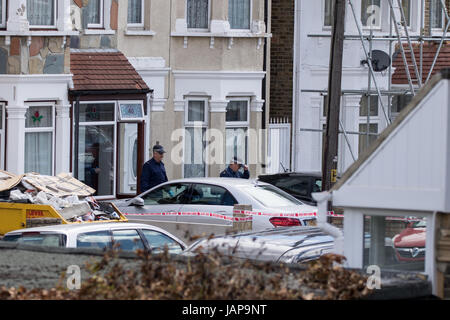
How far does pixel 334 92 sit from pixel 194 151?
6146 mm

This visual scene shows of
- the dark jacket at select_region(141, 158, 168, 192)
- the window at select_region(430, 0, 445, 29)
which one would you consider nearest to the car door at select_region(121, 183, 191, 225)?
the dark jacket at select_region(141, 158, 168, 192)

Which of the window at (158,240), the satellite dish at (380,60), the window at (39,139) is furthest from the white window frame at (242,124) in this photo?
the window at (158,240)

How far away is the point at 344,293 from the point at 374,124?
23879 mm

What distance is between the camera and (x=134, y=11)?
2609 centimetres

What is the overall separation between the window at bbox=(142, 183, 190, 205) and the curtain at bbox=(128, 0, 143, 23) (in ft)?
26.3

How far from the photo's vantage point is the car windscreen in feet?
58.9

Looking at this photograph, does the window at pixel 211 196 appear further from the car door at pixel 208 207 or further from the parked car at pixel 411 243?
the parked car at pixel 411 243

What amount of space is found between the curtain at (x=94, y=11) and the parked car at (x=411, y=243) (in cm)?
1628

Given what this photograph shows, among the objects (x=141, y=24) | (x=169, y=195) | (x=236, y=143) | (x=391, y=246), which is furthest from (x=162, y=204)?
(x=391, y=246)

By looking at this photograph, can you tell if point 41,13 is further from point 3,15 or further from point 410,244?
point 410,244

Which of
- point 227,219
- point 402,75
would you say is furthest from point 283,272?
point 402,75
